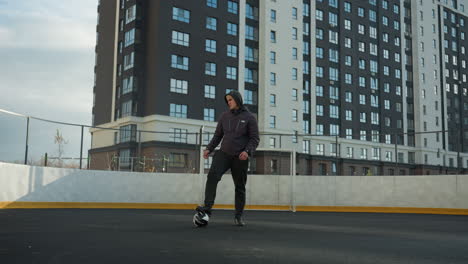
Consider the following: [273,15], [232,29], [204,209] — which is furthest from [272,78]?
[204,209]

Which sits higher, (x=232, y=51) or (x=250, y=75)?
(x=232, y=51)

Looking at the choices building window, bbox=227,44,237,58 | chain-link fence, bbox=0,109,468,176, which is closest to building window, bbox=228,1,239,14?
building window, bbox=227,44,237,58

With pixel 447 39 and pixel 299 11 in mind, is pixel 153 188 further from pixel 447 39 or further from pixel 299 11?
pixel 447 39

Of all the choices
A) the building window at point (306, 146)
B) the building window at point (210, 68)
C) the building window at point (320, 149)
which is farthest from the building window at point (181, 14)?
the building window at point (320, 149)

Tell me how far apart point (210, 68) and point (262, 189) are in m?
32.8

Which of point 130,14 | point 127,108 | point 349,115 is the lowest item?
point 127,108

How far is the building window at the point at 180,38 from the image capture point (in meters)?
45.0

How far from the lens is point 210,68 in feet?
155

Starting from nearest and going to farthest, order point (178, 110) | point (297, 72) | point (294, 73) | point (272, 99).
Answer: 1. point (178, 110)
2. point (272, 99)
3. point (294, 73)
4. point (297, 72)

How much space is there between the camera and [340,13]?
60500mm

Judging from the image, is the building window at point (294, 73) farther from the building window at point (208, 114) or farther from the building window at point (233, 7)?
the building window at point (208, 114)

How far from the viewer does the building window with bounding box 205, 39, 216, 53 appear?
47188 mm

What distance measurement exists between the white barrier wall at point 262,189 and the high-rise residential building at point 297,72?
54.1 ft

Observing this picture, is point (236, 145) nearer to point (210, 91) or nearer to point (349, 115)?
point (210, 91)
